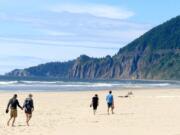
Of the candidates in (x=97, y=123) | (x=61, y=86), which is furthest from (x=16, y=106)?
(x=61, y=86)

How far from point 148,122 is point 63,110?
28.9ft

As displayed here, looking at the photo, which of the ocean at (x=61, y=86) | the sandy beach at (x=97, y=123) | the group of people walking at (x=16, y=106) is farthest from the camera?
the ocean at (x=61, y=86)

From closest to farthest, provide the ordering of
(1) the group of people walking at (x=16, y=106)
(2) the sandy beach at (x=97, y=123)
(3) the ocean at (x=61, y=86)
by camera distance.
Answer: (2) the sandy beach at (x=97, y=123) < (1) the group of people walking at (x=16, y=106) < (3) the ocean at (x=61, y=86)

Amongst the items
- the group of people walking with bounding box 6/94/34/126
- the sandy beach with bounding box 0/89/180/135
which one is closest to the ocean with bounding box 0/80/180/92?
the sandy beach with bounding box 0/89/180/135

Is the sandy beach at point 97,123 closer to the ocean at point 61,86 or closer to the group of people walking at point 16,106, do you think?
the group of people walking at point 16,106

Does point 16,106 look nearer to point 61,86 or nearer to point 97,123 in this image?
point 97,123

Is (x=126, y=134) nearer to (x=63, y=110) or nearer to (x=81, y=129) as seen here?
(x=81, y=129)

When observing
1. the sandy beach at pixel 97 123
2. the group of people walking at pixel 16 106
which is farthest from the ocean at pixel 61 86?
the group of people walking at pixel 16 106

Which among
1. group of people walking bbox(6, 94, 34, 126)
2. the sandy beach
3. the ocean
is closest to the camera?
the sandy beach

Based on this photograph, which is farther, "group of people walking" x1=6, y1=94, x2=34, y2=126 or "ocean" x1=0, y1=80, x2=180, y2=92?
"ocean" x1=0, y1=80, x2=180, y2=92

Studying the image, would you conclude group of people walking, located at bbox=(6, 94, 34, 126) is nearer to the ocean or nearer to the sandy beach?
the sandy beach

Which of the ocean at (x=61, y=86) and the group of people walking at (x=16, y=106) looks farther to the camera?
the ocean at (x=61, y=86)

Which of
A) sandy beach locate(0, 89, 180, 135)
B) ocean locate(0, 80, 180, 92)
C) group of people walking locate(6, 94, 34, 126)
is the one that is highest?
ocean locate(0, 80, 180, 92)

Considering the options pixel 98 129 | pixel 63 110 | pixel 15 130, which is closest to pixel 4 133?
pixel 15 130
